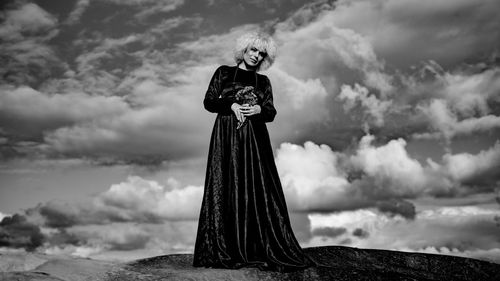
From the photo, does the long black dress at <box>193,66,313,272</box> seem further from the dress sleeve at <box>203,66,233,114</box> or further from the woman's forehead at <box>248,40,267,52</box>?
the woman's forehead at <box>248,40,267,52</box>

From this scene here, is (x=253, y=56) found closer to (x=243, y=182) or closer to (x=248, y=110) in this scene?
(x=248, y=110)

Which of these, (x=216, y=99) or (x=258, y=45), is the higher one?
(x=258, y=45)

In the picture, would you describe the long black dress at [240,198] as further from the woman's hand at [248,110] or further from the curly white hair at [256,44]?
the curly white hair at [256,44]

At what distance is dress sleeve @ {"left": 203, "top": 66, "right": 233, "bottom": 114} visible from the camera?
240 inches

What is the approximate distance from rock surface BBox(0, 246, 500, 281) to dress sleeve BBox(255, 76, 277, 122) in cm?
180

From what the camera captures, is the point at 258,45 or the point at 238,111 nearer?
the point at 238,111

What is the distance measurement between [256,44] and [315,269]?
272 centimetres

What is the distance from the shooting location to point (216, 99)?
612 cm

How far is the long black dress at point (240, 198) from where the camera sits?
5.91 m

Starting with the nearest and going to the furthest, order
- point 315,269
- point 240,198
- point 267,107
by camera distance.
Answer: point 315,269 → point 240,198 → point 267,107

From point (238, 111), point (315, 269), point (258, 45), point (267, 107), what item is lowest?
point (315, 269)

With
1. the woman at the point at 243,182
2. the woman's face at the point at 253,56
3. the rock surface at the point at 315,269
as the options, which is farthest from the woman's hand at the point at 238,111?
the rock surface at the point at 315,269

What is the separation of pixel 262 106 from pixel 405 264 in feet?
13.2

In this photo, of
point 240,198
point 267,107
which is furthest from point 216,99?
point 240,198
